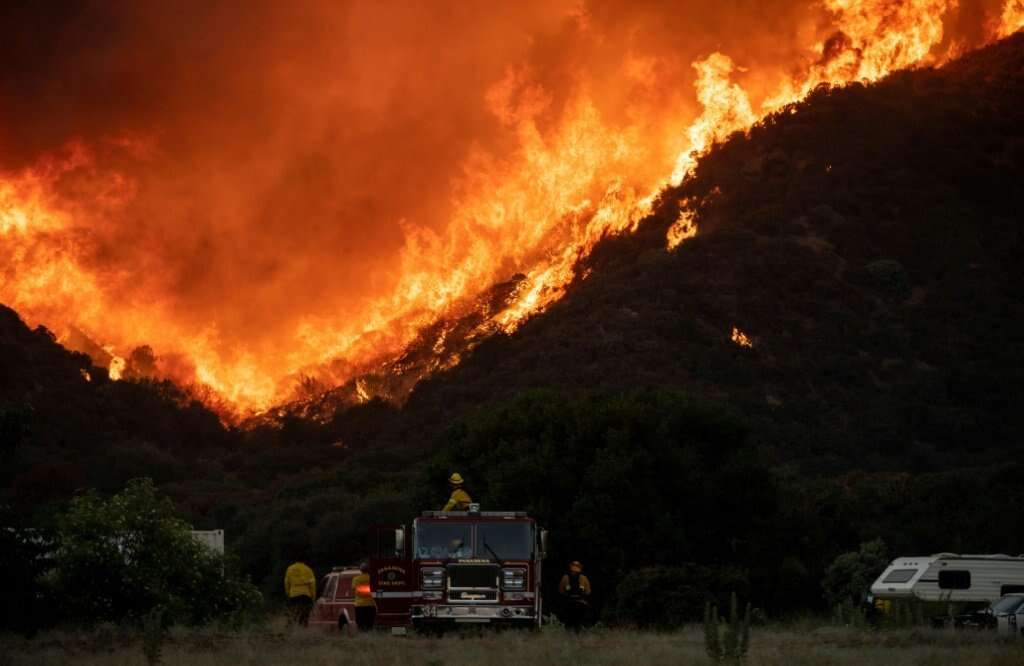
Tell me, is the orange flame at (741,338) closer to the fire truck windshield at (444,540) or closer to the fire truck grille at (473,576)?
the fire truck windshield at (444,540)

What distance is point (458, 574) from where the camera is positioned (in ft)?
129

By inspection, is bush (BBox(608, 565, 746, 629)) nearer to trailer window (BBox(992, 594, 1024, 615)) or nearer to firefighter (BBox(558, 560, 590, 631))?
firefighter (BBox(558, 560, 590, 631))

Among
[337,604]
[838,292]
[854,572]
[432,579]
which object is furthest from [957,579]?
[838,292]

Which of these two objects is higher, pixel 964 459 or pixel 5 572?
pixel 964 459

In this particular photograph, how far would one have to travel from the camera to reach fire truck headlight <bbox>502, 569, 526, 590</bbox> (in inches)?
1550

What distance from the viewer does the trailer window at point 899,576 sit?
1896 inches

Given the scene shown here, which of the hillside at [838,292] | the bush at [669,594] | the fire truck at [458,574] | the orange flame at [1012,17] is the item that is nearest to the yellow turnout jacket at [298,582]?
the fire truck at [458,574]

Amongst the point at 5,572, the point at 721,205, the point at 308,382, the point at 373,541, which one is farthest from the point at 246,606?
the point at 721,205

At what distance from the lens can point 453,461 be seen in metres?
65.8

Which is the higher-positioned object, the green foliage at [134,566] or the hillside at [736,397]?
the hillside at [736,397]

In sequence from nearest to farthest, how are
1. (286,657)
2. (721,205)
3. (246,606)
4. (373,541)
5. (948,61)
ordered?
(286,657)
(373,541)
(246,606)
(721,205)
(948,61)

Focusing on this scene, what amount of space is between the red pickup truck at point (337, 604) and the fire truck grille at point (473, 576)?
357 centimetres

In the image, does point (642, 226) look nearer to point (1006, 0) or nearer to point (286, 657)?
point (1006, 0)

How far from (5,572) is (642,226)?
102 meters
